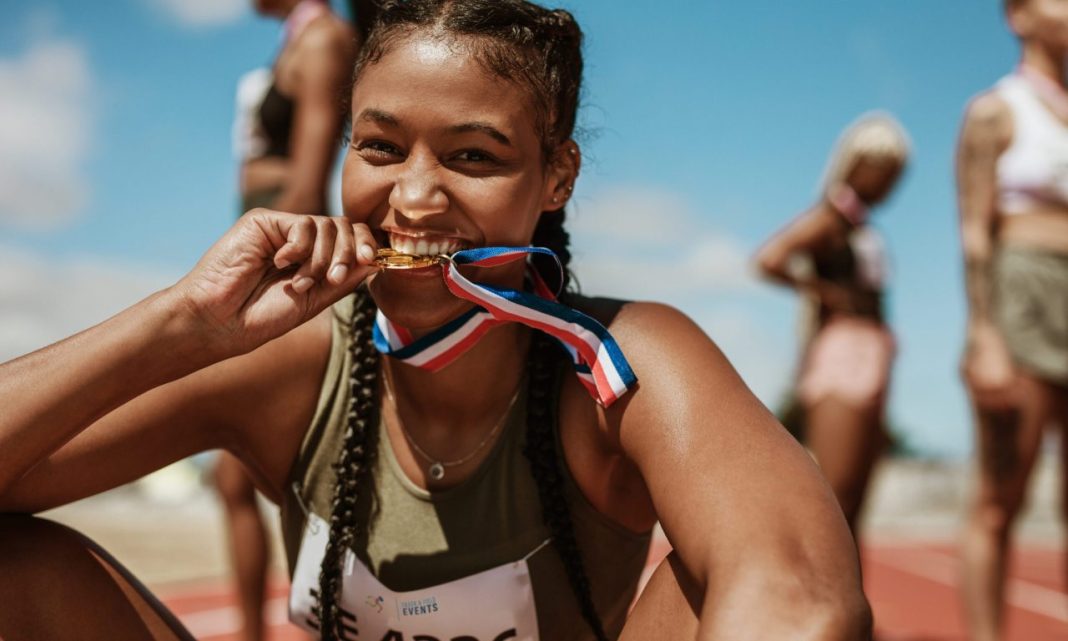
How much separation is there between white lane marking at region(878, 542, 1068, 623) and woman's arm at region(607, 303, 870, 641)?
3.40m

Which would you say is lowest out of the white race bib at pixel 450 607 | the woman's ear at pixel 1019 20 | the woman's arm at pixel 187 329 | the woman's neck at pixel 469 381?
the white race bib at pixel 450 607

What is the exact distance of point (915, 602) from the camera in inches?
237

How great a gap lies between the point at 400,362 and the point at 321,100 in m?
1.39

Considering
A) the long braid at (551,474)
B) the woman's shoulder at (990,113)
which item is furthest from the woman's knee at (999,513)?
the long braid at (551,474)

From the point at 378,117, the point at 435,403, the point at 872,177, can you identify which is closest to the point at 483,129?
the point at 378,117

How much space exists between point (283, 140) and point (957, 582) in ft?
16.1

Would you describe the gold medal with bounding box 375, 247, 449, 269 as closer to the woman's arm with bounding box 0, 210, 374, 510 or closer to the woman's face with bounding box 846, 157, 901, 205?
the woman's arm with bounding box 0, 210, 374, 510

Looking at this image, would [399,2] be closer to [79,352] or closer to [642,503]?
[79,352]

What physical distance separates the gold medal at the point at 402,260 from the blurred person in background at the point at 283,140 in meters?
1.45

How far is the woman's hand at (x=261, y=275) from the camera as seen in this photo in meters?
1.65

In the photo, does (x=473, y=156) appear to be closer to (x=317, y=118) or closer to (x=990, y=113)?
(x=317, y=118)

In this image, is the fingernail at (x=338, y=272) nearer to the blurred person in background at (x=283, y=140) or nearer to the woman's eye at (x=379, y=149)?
the woman's eye at (x=379, y=149)

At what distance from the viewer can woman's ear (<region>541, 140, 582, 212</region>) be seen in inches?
73.9

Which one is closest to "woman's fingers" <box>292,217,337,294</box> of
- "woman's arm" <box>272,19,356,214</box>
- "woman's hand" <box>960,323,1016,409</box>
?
"woman's arm" <box>272,19,356,214</box>
